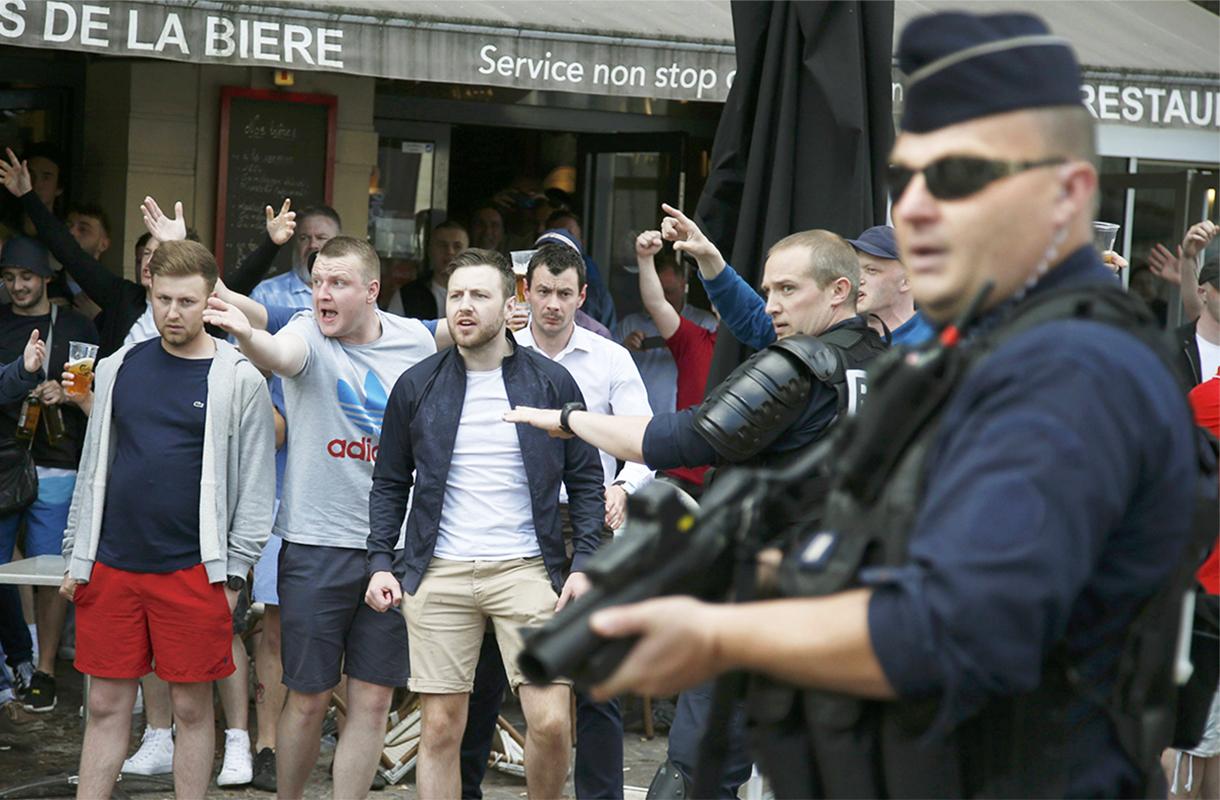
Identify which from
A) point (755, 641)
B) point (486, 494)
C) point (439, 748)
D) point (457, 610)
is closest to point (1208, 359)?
point (486, 494)

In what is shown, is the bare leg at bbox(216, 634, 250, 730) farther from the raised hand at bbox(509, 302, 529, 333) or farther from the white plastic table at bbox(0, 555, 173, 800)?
the raised hand at bbox(509, 302, 529, 333)

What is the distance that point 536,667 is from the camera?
1.96 meters

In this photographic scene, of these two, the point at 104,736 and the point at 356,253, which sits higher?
the point at 356,253

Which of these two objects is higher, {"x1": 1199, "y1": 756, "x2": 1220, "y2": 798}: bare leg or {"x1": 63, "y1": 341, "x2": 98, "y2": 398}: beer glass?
{"x1": 63, "y1": 341, "x2": 98, "y2": 398}: beer glass

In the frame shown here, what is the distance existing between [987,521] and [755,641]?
315mm

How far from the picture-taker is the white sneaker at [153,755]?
6.11m

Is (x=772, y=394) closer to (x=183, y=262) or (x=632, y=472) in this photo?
(x=632, y=472)

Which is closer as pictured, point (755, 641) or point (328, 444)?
point (755, 641)

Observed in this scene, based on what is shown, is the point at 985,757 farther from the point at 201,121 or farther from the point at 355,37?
the point at 201,121

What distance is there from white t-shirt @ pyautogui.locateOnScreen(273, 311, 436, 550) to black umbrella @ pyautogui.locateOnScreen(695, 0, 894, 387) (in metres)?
1.24

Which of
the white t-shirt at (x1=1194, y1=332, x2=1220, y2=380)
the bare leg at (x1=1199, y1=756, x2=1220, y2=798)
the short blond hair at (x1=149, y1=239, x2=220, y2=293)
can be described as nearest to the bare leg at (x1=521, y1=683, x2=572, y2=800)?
the short blond hair at (x1=149, y1=239, x2=220, y2=293)

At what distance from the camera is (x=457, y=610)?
205 inches

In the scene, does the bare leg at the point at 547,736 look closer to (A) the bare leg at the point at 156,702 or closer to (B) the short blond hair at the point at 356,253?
(B) the short blond hair at the point at 356,253

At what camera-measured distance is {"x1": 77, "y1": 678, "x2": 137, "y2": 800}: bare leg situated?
520 cm
